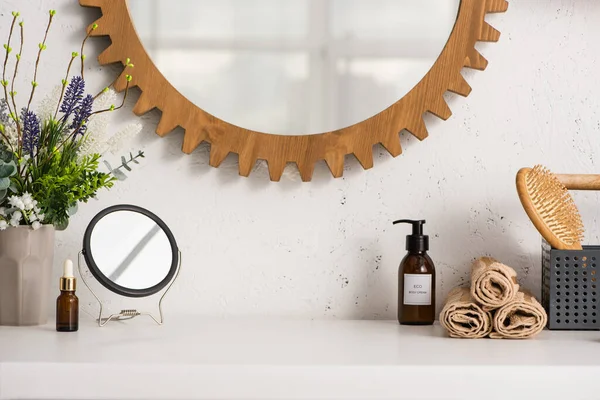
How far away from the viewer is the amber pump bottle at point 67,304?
1131mm

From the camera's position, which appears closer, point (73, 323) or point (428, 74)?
point (73, 323)

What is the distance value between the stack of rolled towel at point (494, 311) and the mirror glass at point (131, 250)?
0.50 m

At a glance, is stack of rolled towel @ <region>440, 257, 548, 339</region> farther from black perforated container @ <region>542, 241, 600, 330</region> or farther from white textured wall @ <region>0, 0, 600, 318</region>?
white textured wall @ <region>0, 0, 600, 318</region>

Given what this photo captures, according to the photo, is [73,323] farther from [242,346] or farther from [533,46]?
[533,46]

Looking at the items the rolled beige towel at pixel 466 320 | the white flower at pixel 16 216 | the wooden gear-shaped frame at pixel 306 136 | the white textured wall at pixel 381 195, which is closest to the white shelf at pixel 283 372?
the rolled beige towel at pixel 466 320

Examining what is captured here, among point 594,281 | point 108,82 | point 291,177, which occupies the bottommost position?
point 594,281

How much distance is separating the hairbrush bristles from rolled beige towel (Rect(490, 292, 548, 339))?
5.4 inches

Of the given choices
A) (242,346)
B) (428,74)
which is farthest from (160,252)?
(428,74)

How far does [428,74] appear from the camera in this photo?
1322 mm

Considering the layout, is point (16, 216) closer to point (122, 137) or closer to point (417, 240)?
point (122, 137)

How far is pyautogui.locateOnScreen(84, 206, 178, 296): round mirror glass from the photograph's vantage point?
1179 millimetres

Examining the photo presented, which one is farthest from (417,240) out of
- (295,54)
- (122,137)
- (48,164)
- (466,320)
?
(48,164)

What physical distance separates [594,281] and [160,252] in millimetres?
767

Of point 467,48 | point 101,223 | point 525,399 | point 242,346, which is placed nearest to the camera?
point 525,399
